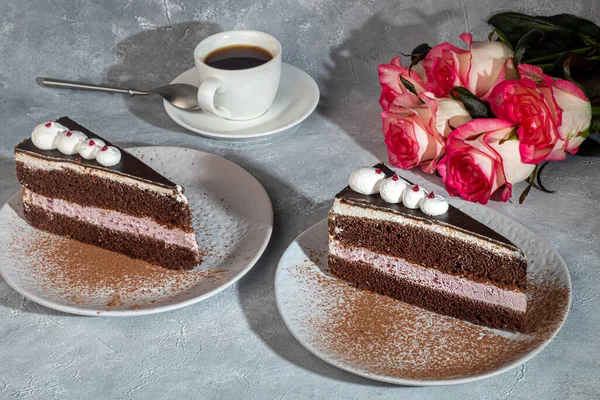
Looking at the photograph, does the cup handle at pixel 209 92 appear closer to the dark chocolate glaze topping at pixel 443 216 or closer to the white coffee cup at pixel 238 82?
the white coffee cup at pixel 238 82

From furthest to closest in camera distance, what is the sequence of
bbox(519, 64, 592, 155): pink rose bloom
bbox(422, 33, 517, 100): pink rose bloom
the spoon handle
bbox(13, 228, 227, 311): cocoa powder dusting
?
the spoon handle → bbox(422, 33, 517, 100): pink rose bloom → bbox(519, 64, 592, 155): pink rose bloom → bbox(13, 228, 227, 311): cocoa powder dusting

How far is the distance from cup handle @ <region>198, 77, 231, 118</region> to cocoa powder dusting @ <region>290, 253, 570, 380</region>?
66cm

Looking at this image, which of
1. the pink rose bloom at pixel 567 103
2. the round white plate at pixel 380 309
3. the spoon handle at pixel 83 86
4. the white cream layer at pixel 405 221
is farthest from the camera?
the spoon handle at pixel 83 86

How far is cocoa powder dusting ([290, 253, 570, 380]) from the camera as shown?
1415 mm

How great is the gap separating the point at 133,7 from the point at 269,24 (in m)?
0.46

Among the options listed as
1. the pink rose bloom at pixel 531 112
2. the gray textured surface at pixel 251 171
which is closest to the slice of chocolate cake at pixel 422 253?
the gray textured surface at pixel 251 171

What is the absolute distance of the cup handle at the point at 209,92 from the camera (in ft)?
6.82

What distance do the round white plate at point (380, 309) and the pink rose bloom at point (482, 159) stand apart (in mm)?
49

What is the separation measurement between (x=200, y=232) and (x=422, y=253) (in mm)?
573

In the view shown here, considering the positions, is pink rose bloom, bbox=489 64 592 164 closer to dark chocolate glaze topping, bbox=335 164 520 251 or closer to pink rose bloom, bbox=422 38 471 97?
pink rose bloom, bbox=422 38 471 97

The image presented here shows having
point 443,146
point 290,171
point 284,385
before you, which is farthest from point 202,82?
point 284,385

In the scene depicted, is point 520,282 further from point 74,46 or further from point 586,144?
point 74,46

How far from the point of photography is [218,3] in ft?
8.23

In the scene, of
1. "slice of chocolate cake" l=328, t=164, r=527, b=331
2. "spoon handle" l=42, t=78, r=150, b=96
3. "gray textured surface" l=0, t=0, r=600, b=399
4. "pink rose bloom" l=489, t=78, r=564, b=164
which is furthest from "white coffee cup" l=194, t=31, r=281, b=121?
"pink rose bloom" l=489, t=78, r=564, b=164
